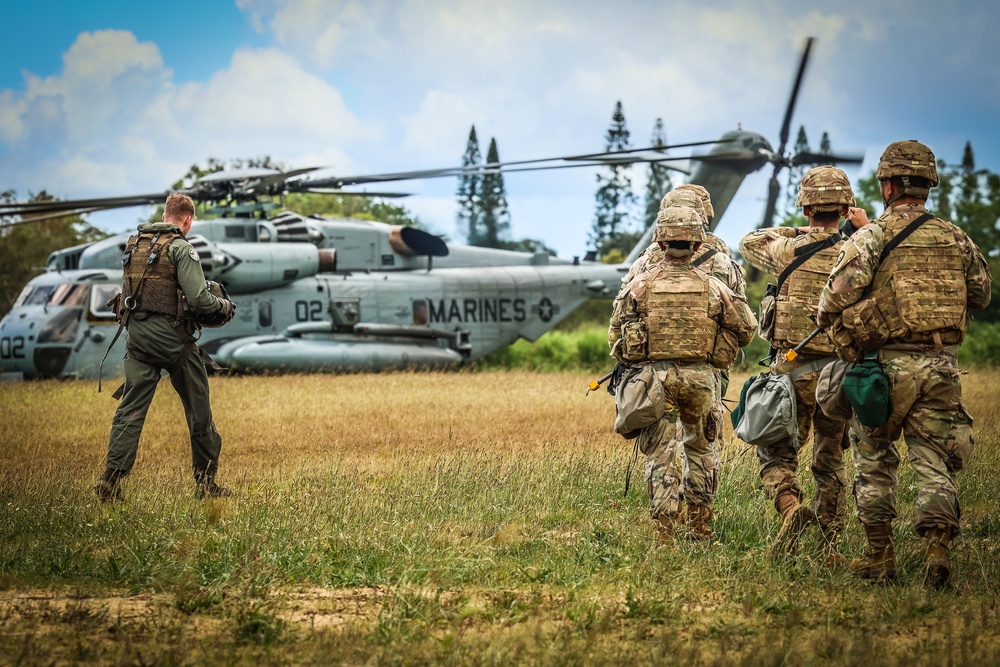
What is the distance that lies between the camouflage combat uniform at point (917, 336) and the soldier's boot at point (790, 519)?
0.47m

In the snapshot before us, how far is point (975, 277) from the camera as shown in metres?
5.38

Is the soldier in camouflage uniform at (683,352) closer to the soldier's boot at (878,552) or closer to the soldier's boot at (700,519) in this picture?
the soldier's boot at (700,519)

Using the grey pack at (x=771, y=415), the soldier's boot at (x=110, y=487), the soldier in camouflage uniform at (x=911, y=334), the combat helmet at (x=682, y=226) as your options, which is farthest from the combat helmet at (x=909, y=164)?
the soldier's boot at (x=110, y=487)

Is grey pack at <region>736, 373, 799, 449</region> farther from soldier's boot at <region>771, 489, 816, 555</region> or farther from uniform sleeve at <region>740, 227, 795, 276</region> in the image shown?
uniform sleeve at <region>740, 227, 795, 276</region>

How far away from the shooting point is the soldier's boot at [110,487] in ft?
21.9

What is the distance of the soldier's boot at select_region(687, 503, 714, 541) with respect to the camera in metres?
6.01

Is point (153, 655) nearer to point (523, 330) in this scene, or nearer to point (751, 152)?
point (751, 152)

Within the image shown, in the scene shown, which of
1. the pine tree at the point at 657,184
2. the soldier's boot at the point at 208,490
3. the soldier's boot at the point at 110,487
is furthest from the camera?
the pine tree at the point at 657,184

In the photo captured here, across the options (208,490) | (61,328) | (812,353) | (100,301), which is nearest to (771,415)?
(812,353)

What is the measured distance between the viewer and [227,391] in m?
14.1

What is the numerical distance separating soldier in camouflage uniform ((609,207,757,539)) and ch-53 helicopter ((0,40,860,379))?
6839 millimetres

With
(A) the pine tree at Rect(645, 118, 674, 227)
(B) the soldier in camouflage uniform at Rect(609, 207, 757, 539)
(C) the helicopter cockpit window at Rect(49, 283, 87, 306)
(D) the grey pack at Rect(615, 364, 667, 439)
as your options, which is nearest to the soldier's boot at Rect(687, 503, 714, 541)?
(B) the soldier in camouflage uniform at Rect(609, 207, 757, 539)

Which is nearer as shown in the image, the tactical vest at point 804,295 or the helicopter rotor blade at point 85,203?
the tactical vest at point 804,295

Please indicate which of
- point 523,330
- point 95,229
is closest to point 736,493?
point 523,330
